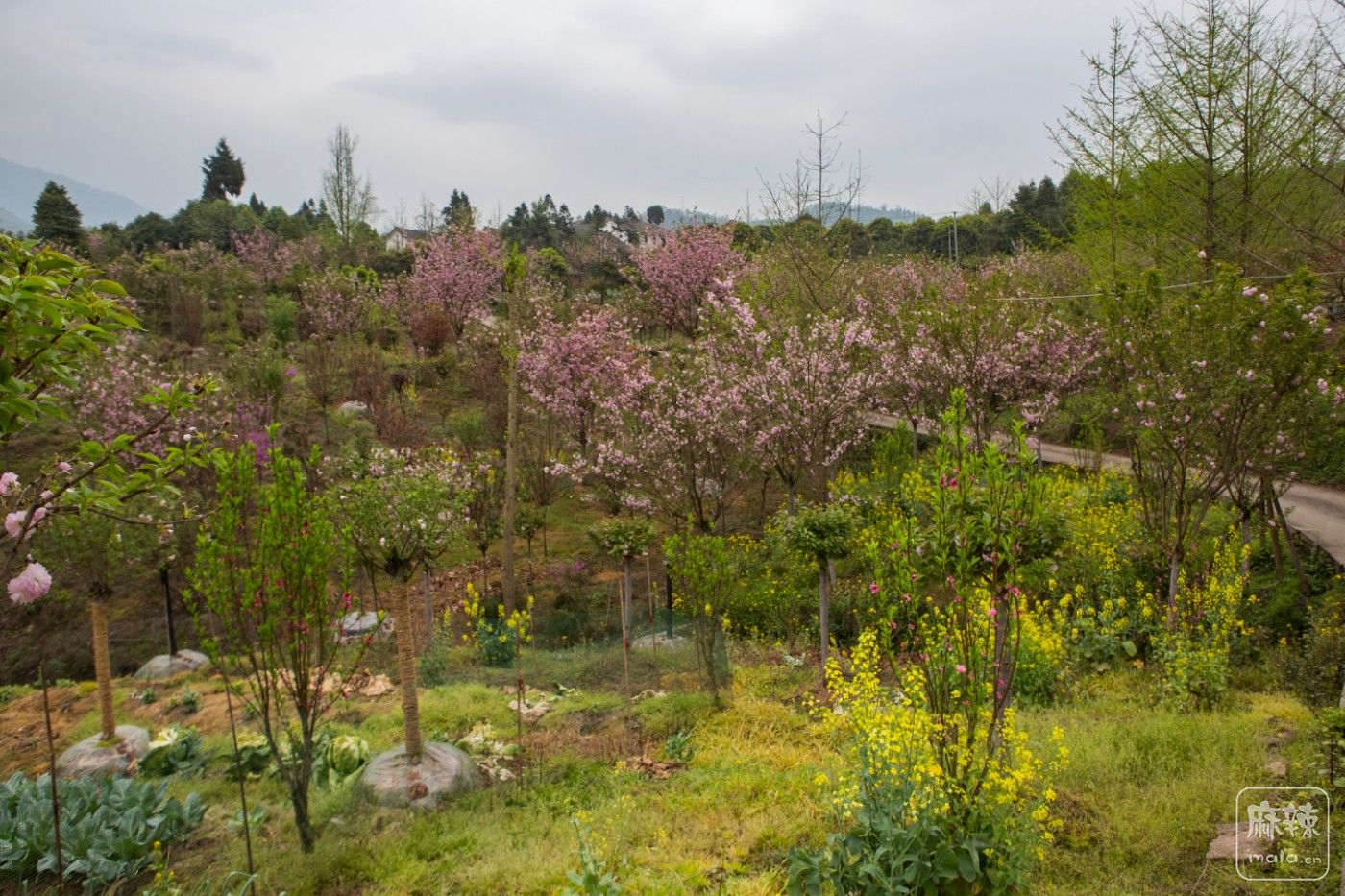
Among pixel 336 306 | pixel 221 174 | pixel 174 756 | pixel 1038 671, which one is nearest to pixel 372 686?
pixel 174 756

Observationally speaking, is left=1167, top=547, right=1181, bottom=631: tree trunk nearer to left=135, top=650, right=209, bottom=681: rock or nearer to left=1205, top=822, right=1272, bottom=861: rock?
left=1205, top=822, right=1272, bottom=861: rock

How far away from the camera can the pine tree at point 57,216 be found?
24906mm

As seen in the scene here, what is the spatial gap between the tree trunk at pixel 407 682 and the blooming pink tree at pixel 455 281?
2030 centimetres

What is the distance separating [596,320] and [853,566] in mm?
8996

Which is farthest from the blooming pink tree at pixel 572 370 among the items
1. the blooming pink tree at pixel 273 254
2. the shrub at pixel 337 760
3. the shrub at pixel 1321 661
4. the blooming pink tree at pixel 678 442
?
the blooming pink tree at pixel 273 254

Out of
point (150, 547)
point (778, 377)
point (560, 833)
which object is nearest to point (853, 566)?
point (778, 377)

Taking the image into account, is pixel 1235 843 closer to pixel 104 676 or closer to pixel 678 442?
pixel 104 676

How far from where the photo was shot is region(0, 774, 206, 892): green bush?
421cm

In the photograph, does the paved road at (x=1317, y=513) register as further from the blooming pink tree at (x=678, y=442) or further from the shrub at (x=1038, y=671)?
the blooming pink tree at (x=678, y=442)

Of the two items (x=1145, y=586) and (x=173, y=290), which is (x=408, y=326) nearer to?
(x=173, y=290)

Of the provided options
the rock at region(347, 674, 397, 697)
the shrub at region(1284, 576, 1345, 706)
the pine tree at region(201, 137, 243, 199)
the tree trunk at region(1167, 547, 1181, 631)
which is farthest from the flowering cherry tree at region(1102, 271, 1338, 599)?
the pine tree at region(201, 137, 243, 199)

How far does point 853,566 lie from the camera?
455 inches

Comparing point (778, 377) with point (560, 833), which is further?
point (778, 377)

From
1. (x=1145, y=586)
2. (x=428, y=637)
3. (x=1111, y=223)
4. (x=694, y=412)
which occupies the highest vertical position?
(x=1111, y=223)
